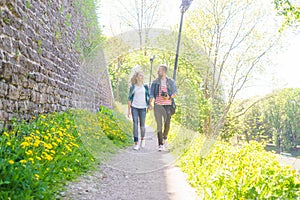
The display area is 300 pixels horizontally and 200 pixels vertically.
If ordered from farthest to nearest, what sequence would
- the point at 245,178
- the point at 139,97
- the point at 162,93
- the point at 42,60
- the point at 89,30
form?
the point at 89,30
the point at 139,97
the point at 162,93
the point at 42,60
the point at 245,178

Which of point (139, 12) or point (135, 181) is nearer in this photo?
point (135, 181)

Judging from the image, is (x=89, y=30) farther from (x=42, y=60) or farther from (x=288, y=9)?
(x=288, y=9)

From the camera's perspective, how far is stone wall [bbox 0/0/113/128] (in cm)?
370

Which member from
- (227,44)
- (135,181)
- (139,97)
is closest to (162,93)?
(139,97)

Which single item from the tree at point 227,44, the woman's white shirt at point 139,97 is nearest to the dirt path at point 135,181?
the woman's white shirt at point 139,97

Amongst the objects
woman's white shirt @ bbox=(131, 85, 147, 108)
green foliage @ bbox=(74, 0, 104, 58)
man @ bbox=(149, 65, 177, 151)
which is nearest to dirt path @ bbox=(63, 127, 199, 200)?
man @ bbox=(149, 65, 177, 151)

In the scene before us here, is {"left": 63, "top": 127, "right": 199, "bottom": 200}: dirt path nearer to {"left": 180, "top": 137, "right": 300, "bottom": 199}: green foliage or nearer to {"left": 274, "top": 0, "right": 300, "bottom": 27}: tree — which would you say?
{"left": 180, "top": 137, "right": 300, "bottom": 199}: green foliage

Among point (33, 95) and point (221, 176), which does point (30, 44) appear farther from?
point (221, 176)

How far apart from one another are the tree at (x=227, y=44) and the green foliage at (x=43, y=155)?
305 inches

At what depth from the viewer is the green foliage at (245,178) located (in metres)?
2.76

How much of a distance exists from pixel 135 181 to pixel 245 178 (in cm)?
192

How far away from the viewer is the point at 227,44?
13.8 meters

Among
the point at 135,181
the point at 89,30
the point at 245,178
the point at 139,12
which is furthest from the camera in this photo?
the point at 139,12

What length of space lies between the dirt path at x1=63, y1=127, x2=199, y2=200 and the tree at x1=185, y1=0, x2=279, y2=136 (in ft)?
23.4
